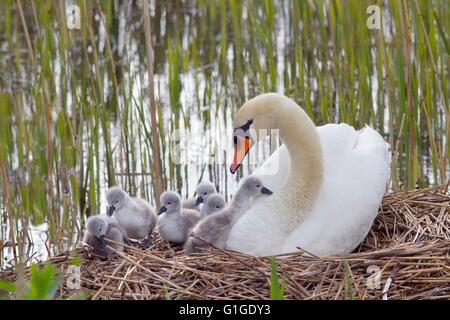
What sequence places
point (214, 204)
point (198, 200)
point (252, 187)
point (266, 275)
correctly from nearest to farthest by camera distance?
point (266, 275), point (252, 187), point (214, 204), point (198, 200)

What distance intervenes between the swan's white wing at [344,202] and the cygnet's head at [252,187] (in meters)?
0.32

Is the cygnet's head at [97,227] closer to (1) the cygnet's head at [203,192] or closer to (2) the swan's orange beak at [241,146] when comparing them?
(1) the cygnet's head at [203,192]

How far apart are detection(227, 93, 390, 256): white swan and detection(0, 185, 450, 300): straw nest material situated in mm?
109

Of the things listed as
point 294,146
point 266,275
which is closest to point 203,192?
point 294,146

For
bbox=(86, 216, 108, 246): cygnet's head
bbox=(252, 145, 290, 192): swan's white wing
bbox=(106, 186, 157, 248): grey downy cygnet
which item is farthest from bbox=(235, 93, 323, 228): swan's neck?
bbox=(86, 216, 108, 246): cygnet's head

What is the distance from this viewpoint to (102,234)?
10.7ft

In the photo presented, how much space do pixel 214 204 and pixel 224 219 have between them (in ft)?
0.90

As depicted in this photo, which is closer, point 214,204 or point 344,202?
point 344,202

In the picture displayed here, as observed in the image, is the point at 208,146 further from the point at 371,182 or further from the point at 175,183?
the point at 371,182

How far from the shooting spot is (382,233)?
3562 millimetres

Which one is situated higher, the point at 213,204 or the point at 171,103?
the point at 171,103

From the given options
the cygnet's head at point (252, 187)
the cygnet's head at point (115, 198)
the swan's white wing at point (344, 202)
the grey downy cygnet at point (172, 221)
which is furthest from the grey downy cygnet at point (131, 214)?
the swan's white wing at point (344, 202)

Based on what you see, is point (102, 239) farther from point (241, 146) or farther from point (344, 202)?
point (344, 202)
